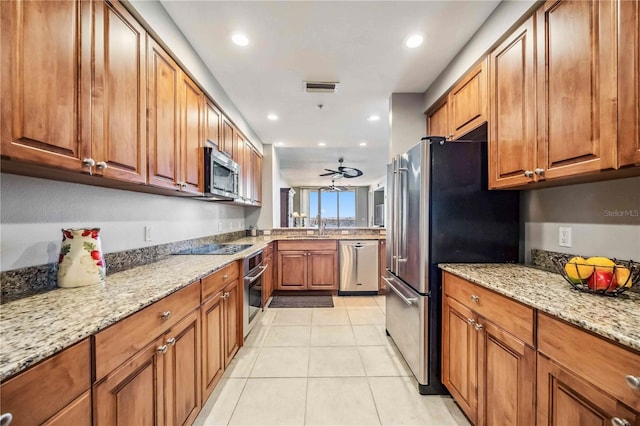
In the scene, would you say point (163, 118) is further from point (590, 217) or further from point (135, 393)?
point (590, 217)

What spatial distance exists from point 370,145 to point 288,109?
6.94ft

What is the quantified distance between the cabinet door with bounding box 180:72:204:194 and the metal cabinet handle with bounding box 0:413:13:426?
1495 millimetres

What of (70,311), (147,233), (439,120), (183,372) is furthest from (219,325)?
(439,120)

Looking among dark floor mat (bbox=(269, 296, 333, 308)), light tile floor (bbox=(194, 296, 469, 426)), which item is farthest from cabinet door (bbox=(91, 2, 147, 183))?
dark floor mat (bbox=(269, 296, 333, 308))

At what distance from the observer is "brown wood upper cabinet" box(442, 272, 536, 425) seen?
1.09 meters

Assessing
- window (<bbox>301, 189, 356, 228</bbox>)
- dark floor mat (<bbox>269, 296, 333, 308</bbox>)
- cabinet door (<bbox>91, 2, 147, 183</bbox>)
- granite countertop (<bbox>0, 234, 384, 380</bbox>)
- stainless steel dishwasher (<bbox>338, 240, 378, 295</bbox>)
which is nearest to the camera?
granite countertop (<bbox>0, 234, 384, 380</bbox>)

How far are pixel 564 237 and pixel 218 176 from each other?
8.51 ft

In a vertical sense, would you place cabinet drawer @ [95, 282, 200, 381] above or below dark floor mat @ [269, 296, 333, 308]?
above

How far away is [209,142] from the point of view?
2.36 m

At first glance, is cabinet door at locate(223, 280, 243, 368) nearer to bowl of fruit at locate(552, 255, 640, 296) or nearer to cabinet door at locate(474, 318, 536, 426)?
cabinet door at locate(474, 318, 536, 426)

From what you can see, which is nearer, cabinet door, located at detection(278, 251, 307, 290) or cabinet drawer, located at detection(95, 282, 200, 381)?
→ cabinet drawer, located at detection(95, 282, 200, 381)

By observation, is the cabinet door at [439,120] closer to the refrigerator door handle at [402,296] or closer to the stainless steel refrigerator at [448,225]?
the stainless steel refrigerator at [448,225]

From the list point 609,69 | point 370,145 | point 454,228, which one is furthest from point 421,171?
point 370,145

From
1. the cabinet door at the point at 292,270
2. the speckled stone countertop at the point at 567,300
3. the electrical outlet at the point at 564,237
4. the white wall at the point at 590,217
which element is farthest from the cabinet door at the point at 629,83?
the cabinet door at the point at 292,270
